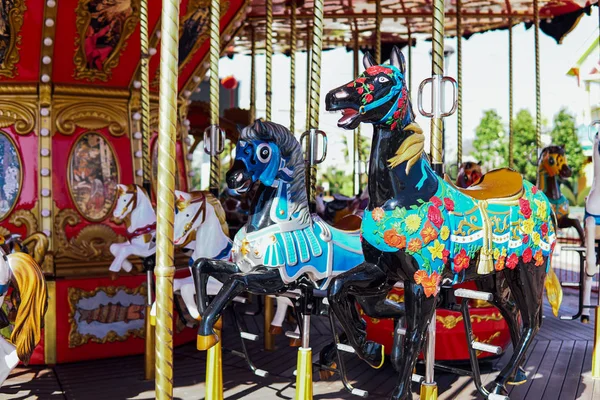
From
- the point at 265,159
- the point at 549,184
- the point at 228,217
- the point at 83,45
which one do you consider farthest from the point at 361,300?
the point at 549,184

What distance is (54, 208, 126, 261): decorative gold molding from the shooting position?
5531 mm

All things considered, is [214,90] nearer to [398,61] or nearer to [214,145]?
[214,145]

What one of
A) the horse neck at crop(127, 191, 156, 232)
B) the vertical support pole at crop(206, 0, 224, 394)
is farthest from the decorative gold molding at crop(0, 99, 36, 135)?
the vertical support pole at crop(206, 0, 224, 394)

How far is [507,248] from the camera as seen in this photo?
353 centimetres

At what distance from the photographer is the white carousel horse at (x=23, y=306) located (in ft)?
10.6

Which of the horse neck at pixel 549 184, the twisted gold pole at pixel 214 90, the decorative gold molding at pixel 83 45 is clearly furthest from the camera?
the horse neck at pixel 549 184

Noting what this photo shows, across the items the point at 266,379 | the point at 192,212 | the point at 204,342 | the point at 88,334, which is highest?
the point at 192,212

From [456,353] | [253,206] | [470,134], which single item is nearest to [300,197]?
[253,206]

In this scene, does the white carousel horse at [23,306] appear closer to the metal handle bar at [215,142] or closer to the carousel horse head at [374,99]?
the metal handle bar at [215,142]

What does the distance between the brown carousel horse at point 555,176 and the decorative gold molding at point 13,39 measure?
5.26m

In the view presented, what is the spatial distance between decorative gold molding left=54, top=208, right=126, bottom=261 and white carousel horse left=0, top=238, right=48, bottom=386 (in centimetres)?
216

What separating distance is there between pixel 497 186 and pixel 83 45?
3387 millimetres

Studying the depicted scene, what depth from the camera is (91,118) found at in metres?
5.70

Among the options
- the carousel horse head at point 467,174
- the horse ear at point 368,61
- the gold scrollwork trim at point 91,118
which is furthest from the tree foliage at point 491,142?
the horse ear at point 368,61
